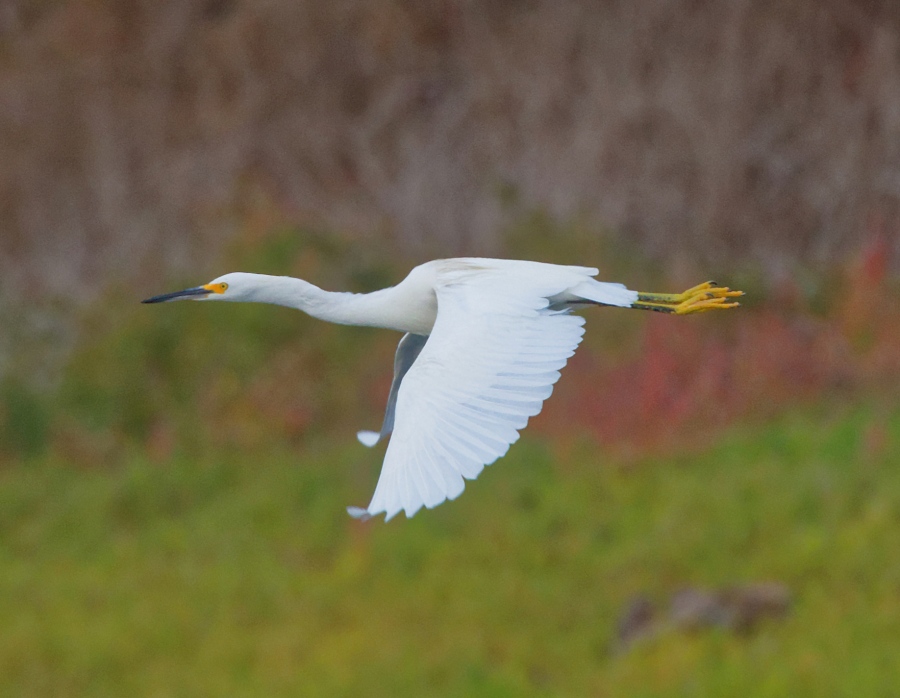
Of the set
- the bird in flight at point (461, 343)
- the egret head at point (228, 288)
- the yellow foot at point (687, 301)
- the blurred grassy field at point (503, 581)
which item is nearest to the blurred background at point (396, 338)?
the blurred grassy field at point (503, 581)

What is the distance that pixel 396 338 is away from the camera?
1186cm

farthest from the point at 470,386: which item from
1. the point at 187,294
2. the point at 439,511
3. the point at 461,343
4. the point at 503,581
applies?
the point at 439,511

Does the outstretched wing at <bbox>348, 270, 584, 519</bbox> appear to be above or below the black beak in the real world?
below

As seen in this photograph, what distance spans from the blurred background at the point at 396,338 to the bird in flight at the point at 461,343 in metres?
3.28

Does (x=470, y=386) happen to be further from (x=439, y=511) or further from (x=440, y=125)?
(x=440, y=125)

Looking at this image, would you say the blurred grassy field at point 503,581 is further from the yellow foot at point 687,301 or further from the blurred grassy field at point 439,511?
the yellow foot at point 687,301

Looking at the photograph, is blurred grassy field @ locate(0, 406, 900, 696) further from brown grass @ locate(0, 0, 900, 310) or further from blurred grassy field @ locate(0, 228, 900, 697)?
brown grass @ locate(0, 0, 900, 310)

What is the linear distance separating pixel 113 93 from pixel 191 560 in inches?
266

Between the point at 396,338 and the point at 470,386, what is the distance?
763cm

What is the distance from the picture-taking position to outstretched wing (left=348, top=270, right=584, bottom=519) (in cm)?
390

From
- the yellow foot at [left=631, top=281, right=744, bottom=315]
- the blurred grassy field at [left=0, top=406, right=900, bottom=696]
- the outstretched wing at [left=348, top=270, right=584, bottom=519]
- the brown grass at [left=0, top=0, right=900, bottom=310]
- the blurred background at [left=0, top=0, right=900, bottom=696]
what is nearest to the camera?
the outstretched wing at [left=348, top=270, right=584, bottom=519]

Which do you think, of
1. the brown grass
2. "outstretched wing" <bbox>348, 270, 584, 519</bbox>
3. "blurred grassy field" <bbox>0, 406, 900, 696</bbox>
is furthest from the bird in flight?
the brown grass

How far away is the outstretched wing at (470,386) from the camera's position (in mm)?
3898

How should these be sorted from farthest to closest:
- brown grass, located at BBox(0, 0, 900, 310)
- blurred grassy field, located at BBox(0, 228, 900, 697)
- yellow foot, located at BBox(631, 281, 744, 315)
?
1. brown grass, located at BBox(0, 0, 900, 310)
2. blurred grassy field, located at BBox(0, 228, 900, 697)
3. yellow foot, located at BBox(631, 281, 744, 315)
